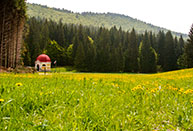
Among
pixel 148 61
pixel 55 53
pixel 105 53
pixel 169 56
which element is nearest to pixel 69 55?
pixel 55 53

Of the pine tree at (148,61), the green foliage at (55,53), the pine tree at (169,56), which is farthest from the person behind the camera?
the green foliage at (55,53)

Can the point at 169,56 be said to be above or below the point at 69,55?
below

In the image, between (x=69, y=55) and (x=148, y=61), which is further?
(x=69, y=55)

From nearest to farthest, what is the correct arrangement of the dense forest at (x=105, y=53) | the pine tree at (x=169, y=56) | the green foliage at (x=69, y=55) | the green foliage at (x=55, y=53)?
the dense forest at (x=105, y=53) → the pine tree at (x=169, y=56) → the green foliage at (x=69, y=55) → the green foliage at (x=55, y=53)

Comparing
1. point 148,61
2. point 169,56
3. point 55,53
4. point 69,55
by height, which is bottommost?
point 148,61

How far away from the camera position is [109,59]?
69.4 m

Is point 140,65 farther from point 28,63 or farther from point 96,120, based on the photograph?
point 96,120

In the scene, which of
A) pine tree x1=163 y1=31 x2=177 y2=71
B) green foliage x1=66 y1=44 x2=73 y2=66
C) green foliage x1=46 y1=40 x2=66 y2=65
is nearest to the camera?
pine tree x1=163 y1=31 x2=177 y2=71

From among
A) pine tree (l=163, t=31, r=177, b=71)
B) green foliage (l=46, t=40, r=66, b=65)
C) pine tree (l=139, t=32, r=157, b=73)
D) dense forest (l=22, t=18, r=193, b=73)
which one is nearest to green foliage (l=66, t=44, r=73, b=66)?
dense forest (l=22, t=18, r=193, b=73)

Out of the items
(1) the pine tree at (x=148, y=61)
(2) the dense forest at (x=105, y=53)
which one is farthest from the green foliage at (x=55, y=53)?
(1) the pine tree at (x=148, y=61)

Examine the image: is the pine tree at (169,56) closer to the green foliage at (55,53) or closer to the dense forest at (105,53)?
the dense forest at (105,53)

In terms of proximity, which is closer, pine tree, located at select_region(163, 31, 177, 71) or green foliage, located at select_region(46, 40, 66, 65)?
pine tree, located at select_region(163, 31, 177, 71)

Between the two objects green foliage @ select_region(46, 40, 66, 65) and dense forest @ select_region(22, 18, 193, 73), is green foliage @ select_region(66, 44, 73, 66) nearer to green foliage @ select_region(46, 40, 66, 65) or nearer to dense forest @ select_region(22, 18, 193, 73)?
dense forest @ select_region(22, 18, 193, 73)

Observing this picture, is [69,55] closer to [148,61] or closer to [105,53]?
[105,53]
